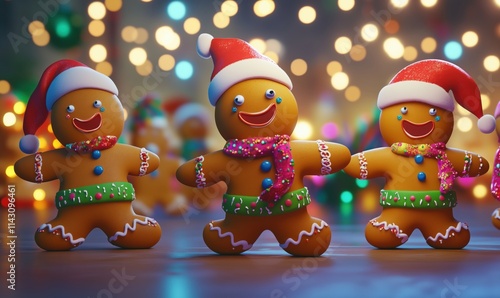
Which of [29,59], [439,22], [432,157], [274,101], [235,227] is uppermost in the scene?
[439,22]

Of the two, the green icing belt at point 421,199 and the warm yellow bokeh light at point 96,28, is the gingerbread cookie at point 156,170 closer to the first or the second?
the warm yellow bokeh light at point 96,28

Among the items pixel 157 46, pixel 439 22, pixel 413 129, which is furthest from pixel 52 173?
pixel 439 22

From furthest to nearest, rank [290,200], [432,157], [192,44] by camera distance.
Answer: [192,44] < [432,157] < [290,200]

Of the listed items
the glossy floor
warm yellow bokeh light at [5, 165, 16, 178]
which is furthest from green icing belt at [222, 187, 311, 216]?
warm yellow bokeh light at [5, 165, 16, 178]

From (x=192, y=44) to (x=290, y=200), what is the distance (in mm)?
2539

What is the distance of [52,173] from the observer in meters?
2.39

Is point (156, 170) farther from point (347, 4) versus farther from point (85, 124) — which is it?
point (347, 4)

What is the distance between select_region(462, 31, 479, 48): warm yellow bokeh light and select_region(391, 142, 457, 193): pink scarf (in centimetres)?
243

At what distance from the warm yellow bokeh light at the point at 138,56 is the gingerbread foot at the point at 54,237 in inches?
92.9

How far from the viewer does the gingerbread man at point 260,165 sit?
2145mm

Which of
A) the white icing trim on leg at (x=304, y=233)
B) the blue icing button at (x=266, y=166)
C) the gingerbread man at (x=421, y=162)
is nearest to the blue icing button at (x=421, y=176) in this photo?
the gingerbread man at (x=421, y=162)

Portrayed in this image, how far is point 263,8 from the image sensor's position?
14.9 ft

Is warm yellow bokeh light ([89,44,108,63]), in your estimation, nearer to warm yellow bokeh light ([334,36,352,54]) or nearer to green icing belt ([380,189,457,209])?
warm yellow bokeh light ([334,36,352,54])

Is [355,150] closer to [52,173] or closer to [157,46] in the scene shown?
[157,46]
